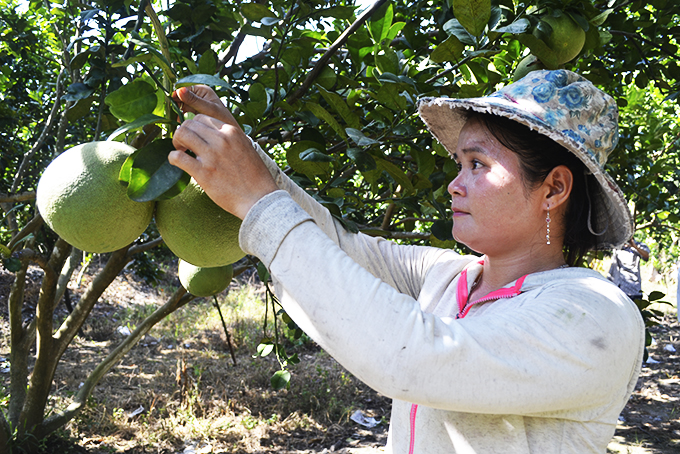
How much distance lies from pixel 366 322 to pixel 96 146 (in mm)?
543

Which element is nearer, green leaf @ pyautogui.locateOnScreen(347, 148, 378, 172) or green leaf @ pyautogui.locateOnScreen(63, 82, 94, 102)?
green leaf @ pyautogui.locateOnScreen(347, 148, 378, 172)

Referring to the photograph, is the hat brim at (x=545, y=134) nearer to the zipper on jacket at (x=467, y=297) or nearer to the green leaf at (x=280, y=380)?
the zipper on jacket at (x=467, y=297)

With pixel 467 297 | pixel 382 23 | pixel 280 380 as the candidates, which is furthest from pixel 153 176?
pixel 280 380

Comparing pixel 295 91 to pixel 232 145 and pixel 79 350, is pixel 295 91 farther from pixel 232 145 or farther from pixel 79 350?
pixel 79 350

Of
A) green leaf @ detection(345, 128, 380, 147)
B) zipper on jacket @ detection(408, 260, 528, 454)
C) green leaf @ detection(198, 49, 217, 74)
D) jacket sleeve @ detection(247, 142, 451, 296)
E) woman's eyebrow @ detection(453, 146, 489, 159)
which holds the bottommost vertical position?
zipper on jacket @ detection(408, 260, 528, 454)

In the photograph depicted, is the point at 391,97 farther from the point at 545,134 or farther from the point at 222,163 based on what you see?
the point at 222,163

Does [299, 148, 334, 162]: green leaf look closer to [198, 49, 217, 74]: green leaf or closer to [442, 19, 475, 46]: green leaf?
[198, 49, 217, 74]: green leaf

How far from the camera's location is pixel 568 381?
0.78 meters

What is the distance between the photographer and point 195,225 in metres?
0.89

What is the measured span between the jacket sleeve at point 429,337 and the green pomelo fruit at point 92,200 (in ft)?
0.76

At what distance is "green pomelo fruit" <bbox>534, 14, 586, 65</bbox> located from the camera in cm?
116

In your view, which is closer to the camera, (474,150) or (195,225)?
(195,225)

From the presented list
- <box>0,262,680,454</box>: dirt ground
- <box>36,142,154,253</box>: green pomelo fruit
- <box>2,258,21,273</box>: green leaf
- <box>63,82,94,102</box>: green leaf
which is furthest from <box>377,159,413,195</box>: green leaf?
<box>0,262,680,454</box>: dirt ground

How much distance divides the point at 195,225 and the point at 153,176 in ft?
0.54
